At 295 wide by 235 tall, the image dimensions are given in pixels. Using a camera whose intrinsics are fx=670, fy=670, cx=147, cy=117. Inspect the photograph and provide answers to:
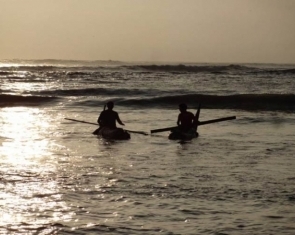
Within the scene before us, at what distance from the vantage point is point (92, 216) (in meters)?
8.84

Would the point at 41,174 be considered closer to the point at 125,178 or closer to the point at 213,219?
the point at 125,178

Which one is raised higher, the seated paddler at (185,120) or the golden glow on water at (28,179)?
the seated paddler at (185,120)

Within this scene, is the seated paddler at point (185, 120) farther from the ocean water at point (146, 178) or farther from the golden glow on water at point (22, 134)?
the golden glow on water at point (22, 134)

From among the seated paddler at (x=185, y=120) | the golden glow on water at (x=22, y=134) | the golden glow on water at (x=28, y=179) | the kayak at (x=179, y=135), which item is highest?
the seated paddler at (x=185, y=120)

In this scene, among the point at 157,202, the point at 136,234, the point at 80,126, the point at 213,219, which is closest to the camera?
the point at 136,234

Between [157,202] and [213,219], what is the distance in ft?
3.89

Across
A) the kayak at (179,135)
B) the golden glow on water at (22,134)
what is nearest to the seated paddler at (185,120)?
the kayak at (179,135)

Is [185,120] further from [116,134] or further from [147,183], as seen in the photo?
[147,183]

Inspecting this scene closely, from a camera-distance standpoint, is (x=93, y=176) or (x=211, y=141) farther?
(x=211, y=141)

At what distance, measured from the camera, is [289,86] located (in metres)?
44.2

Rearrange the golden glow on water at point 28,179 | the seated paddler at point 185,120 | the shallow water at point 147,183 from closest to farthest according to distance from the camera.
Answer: the shallow water at point 147,183 → the golden glow on water at point 28,179 → the seated paddler at point 185,120

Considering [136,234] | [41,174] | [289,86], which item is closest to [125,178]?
[41,174]

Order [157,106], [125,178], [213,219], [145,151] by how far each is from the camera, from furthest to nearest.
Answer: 1. [157,106]
2. [145,151]
3. [125,178]
4. [213,219]

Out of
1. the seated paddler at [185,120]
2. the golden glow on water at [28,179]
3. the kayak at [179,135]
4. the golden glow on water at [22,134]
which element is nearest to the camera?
the golden glow on water at [28,179]
